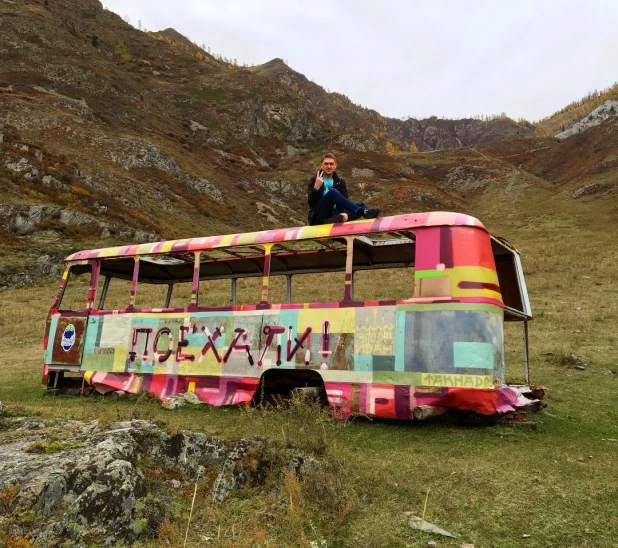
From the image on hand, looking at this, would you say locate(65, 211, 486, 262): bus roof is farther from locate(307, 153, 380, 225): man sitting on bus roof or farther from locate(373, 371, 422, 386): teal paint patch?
locate(373, 371, 422, 386): teal paint patch

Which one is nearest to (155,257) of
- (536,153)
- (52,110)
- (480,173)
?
(52,110)

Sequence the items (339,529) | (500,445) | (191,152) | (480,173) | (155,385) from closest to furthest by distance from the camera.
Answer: (339,529)
(500,445)
(155,385)
(191,152)
(480,173)

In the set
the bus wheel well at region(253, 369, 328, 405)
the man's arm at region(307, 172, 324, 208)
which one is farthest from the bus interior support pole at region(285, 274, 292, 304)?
the man's arm at region(307, 172, 324, 208)

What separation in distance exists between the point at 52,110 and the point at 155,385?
54.4m

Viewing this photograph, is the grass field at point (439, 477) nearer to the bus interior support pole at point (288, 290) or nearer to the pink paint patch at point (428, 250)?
the pink paint patch at point (428, 250)

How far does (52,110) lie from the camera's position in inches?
2063

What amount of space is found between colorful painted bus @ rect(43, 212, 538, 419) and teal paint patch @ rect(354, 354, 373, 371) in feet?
0.05

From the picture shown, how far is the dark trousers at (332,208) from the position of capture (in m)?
7.59

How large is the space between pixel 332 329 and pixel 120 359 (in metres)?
4.71

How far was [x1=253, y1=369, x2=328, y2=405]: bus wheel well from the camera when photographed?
7414mm

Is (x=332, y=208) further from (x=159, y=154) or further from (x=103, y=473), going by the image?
(x=159, y=154)

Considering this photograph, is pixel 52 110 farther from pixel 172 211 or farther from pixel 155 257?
pixel 155 257

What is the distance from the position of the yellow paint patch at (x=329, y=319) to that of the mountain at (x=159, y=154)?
26154mm

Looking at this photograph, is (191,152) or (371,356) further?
(191,152)
